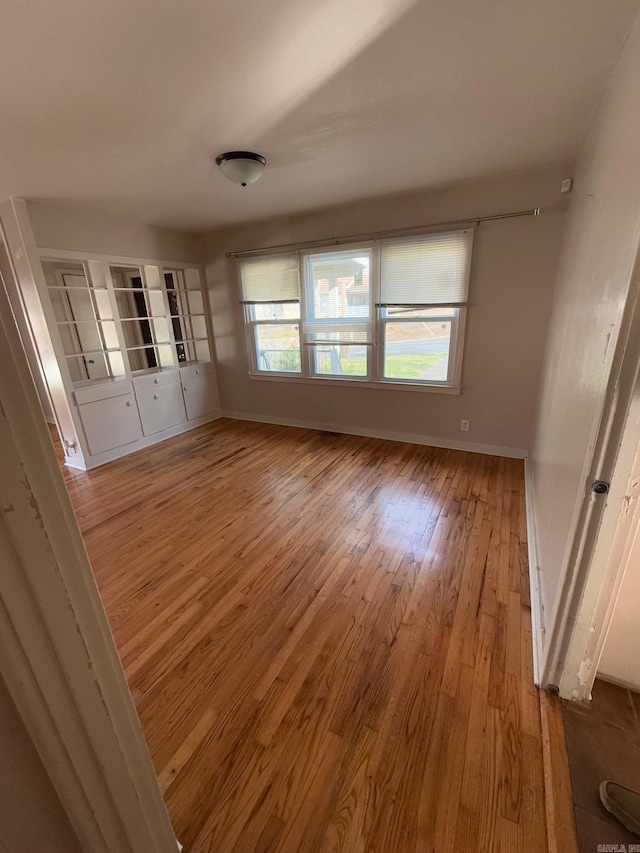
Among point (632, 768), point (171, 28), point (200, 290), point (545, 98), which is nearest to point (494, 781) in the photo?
point (632, 768)

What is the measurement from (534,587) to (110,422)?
4.01m

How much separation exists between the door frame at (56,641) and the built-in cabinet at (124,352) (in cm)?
350

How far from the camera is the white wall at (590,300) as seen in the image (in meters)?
1.09

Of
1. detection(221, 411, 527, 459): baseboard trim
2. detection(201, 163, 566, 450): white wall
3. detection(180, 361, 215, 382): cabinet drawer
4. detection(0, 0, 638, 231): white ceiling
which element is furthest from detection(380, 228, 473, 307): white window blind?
detection(180, 361, 215, 382): cabinet drawer

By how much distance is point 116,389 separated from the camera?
12.3 ft

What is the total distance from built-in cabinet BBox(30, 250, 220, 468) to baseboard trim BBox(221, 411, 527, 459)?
716mm

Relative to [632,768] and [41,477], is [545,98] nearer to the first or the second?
[41,477]

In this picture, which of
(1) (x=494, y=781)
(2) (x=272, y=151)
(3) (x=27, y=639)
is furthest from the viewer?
(2) (x=272, y=151)

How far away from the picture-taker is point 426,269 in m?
3.33

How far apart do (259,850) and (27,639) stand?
109 centimetres

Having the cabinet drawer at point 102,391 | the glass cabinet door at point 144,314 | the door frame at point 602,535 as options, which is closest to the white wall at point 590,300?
the door frame at point 602,535

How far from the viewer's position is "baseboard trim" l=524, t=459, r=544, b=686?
4.81ft

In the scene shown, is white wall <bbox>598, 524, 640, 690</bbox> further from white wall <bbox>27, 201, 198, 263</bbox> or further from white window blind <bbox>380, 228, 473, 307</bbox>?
white wall <bbox>27, 201, 198, 263</bbox>

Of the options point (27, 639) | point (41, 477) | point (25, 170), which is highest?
point (25, 170)
